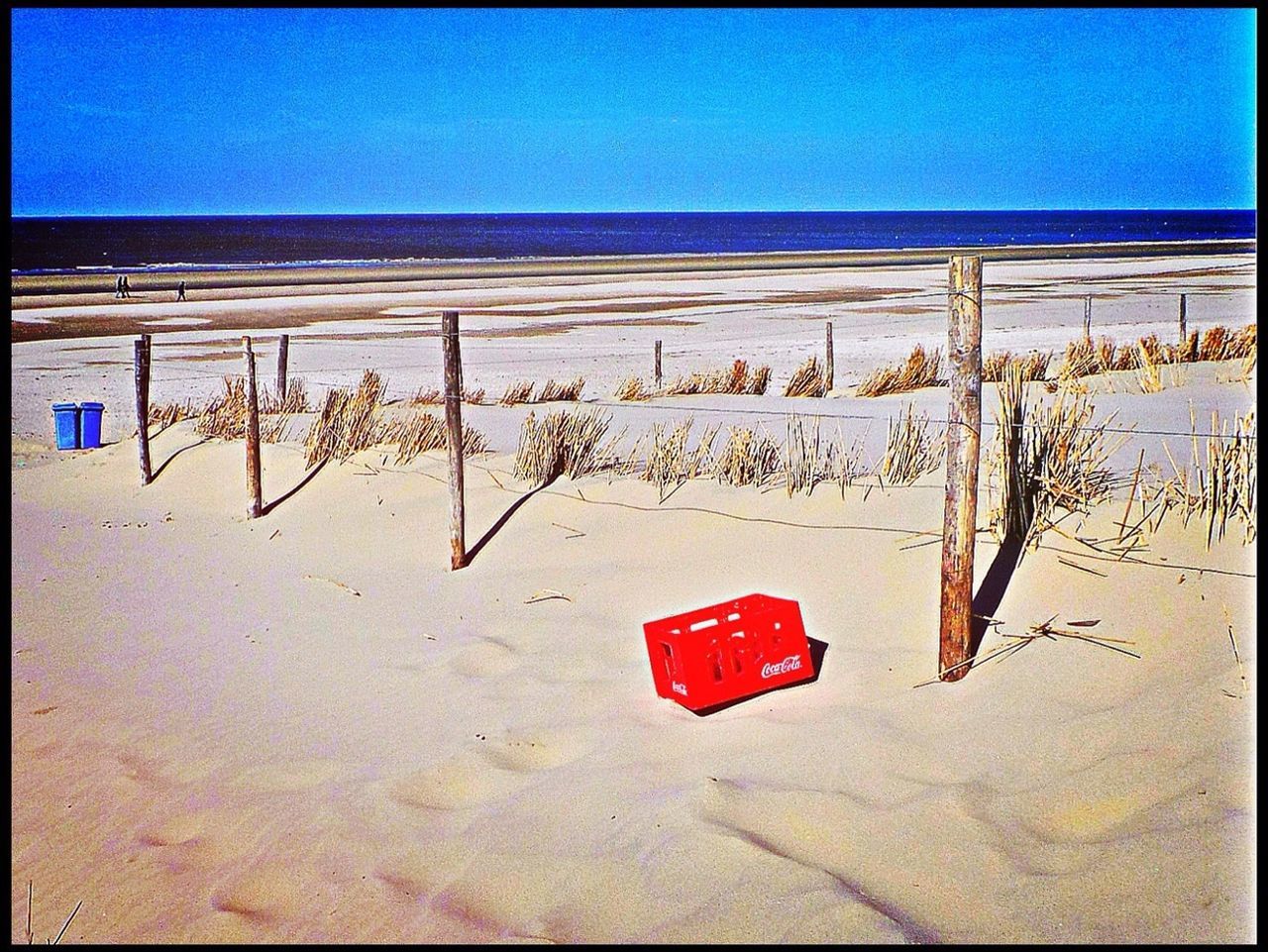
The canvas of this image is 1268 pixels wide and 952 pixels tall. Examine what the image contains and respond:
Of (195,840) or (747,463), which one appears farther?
(747,463)

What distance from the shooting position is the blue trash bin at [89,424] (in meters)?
9.23

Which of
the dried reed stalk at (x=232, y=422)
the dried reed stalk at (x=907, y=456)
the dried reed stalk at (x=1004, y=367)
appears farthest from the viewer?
the dried reed stalk at (x=1004, y=367)

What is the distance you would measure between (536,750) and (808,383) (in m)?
8.13

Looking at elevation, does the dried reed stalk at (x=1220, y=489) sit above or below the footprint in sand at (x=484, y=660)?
above

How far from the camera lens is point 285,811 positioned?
345 cm

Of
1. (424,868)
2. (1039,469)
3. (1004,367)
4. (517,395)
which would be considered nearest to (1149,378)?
(1004,367)

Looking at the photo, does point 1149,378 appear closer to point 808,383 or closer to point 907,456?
point 808,383

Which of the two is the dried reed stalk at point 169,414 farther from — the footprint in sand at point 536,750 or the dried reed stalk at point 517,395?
the footprint in sand at point 536,750

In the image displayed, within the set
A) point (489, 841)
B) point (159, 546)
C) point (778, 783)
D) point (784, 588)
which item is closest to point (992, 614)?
point (784, 588)

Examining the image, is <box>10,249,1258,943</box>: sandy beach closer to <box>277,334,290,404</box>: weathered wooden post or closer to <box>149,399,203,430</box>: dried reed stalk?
<box>149,399,203,430</box>: dried reed stalk

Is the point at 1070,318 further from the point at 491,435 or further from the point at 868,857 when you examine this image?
the point at 868,857

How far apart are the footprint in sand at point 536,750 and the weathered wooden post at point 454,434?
6.77 ft

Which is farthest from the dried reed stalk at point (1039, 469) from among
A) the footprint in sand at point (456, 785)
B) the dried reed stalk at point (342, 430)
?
the dried reed stalk at point (342, 430)

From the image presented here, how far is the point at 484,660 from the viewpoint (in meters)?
4.62
